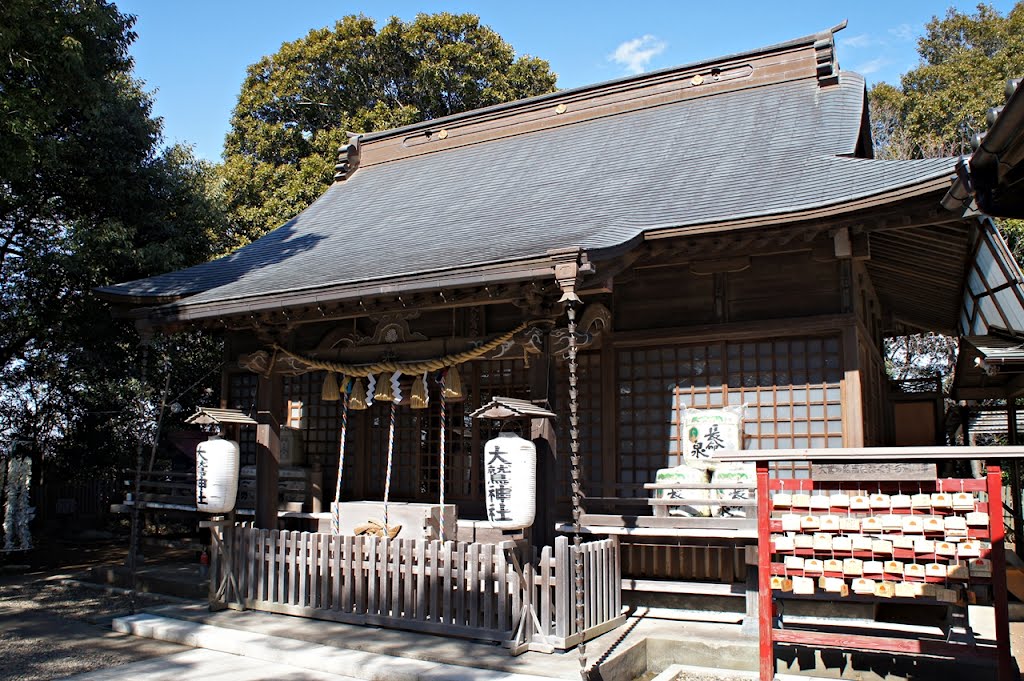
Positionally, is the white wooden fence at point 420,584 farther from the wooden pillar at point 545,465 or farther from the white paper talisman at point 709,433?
the white paper talisman at point 709,433

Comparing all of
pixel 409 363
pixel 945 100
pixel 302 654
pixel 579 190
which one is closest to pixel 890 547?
pixel 302 654

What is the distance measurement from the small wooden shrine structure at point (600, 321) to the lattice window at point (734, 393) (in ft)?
0.08

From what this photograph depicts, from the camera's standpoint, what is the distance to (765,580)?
6078mm

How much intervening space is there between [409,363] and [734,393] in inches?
151

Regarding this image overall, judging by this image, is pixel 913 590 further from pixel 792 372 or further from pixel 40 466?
pixel 40 466

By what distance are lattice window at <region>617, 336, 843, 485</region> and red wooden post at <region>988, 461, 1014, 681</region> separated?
3.09 meters

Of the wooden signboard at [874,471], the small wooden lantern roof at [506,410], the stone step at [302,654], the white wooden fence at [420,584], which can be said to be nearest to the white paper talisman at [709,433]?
the white wooden fence at [420,584]

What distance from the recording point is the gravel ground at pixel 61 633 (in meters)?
7.38

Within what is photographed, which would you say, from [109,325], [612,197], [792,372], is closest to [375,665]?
[792,372]

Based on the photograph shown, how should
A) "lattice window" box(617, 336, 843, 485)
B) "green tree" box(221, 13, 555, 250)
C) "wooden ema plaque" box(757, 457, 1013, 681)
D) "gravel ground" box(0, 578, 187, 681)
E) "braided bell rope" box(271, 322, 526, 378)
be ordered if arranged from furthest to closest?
"green tree" box(221, 13, 555, 250) → "lattice window" box(617, 336, 843, 485) → "braided bell rope" box(271, 322, 526, 378) → "gravel ground" box(0, 578, 187, 681) → "wooden ema plaque" box(757, 457, 1013, 681)

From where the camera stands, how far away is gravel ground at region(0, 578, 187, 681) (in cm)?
738

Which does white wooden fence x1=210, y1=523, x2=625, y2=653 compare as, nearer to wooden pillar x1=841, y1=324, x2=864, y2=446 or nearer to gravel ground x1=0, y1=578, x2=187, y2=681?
gravel ground x1=0, y1=578, x2=187, y2=681

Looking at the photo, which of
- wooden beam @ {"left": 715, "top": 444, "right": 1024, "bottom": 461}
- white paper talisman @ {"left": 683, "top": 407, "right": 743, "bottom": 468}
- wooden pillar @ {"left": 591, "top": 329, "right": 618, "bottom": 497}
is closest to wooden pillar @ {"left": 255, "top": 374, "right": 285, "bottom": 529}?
wooden pillar @ {"left": 591, "top": 329, "right": 618, "bottom": 497}

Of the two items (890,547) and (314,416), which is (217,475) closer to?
(314,416)
